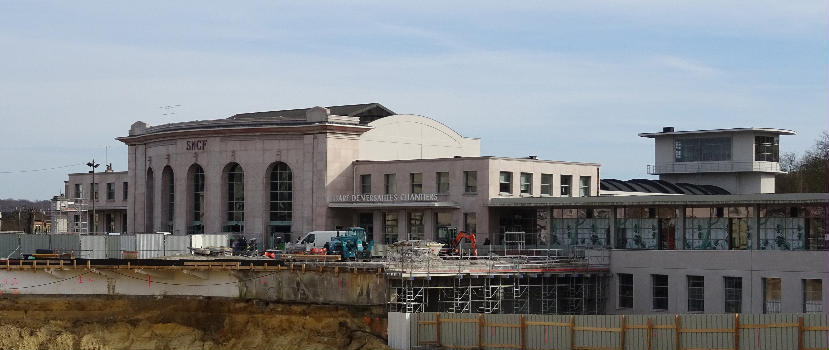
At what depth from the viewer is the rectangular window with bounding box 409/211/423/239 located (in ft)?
307

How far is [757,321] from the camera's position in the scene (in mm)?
50500

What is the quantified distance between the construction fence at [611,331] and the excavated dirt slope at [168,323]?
813 cm

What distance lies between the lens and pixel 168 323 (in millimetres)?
73438

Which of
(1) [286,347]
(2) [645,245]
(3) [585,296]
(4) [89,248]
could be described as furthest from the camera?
(4) [89,248]

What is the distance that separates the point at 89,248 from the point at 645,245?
42.1 metres

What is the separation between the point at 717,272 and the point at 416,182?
33343 millimetres

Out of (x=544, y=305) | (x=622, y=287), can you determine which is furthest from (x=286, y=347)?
(x=622, y=287)

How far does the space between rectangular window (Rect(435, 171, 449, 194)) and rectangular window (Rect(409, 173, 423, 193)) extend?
67.1 inches

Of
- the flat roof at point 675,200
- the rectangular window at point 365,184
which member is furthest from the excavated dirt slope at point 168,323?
the rectangular window at point 365,184

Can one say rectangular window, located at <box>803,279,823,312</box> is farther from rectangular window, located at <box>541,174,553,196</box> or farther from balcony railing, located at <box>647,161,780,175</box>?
balcony railing, located at <box>647,161,780,175</box>

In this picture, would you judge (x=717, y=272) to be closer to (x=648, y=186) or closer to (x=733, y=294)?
(x=733, y=294)

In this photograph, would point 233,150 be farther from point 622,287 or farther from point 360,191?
point 622,287

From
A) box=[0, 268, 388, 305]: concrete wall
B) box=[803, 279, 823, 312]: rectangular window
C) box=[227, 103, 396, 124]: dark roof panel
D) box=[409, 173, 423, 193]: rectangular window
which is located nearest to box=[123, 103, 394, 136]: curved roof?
box=[227, 103, 396, 124]: dark roof panel

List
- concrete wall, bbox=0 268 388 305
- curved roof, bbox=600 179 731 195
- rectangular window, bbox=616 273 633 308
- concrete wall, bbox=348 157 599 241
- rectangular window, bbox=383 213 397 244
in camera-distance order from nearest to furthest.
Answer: concrete wall, bbox=0 268 388 305, rectangular window, bbox=616 273 633 308, concrete wall, bbox=348 157 599 241, rectangular window, bbox=383 213 397 244, curved roof, bbox=600 179 731 195
